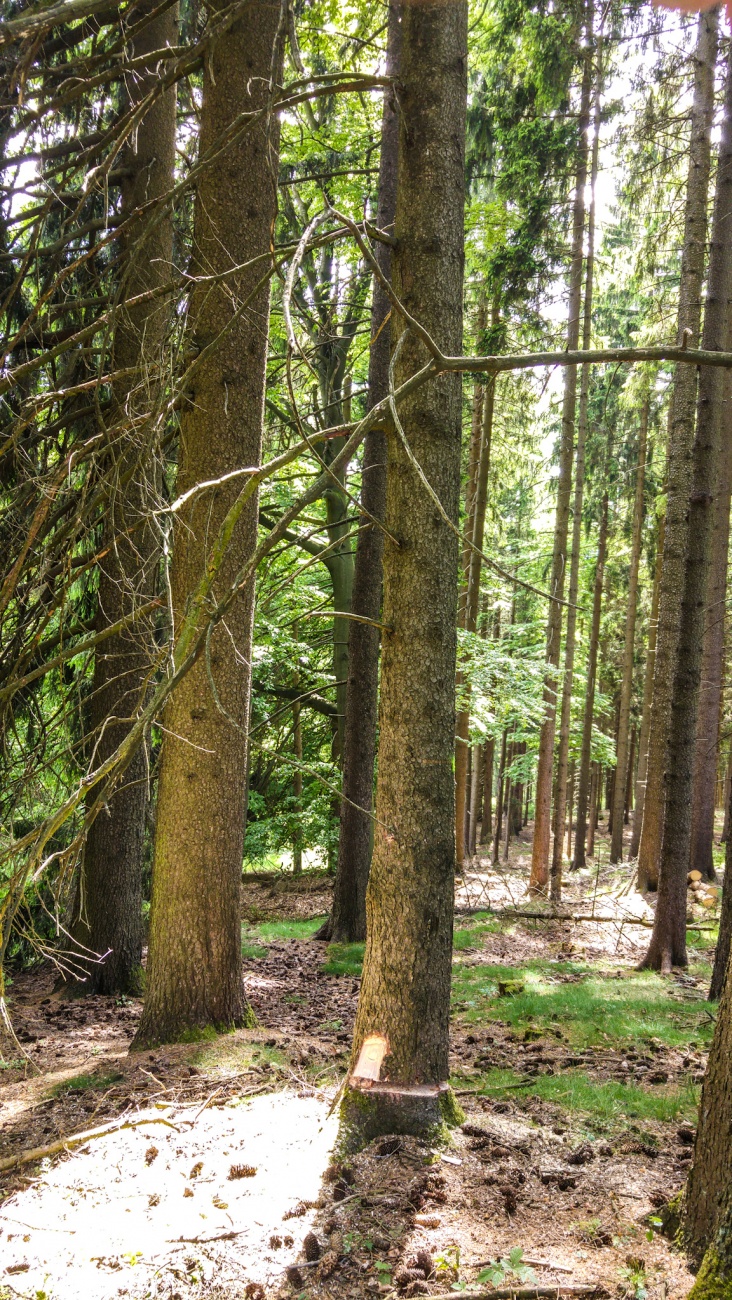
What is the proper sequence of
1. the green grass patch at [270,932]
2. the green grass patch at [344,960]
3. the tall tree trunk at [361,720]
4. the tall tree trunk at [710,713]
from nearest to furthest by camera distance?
the green grass patch at [344,960], the tall tree trunk at [361,720], the green grass patch at [270,932], the tall tree trunk at [710,713]

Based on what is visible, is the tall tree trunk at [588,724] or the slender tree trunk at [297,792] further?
the tall tree trunk at [588,724]

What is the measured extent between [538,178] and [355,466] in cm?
530

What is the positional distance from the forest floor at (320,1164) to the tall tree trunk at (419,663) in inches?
13.6

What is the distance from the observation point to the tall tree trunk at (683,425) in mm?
10016

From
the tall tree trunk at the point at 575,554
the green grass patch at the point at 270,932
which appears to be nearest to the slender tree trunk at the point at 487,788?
the tall tree trunk at the point at 575,554

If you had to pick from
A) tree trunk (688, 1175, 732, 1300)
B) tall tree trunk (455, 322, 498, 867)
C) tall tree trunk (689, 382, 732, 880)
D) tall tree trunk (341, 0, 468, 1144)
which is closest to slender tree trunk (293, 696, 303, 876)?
tall tree trunk (455, 322, 498, 867)

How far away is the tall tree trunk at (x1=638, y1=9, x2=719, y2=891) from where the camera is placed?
10016 mm

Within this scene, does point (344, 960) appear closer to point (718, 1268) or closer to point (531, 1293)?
point (531, 1293)

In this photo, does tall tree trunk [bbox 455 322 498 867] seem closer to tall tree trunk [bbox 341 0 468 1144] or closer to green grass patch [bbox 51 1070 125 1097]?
green grass patch [bbox 51 1070 125 1097]

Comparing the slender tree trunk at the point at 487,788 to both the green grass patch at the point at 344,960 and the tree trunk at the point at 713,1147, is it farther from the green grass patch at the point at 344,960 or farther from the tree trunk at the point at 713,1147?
the tree trunk at the point at 713,1147

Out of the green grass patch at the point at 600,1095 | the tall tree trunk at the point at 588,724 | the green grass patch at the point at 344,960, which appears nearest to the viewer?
the green grass patch at the point at 600,1095

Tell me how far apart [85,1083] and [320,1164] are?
2046 millimetres

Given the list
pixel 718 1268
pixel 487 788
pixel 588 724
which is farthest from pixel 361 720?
pixel 487 788

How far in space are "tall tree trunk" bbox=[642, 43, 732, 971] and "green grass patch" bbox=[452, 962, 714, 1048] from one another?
57 centimetres
